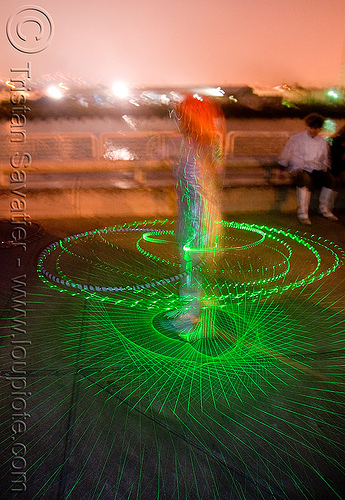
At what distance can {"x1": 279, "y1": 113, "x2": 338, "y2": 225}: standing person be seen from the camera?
750cm

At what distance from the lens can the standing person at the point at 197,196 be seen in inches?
122

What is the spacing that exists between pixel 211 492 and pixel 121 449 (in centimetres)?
65

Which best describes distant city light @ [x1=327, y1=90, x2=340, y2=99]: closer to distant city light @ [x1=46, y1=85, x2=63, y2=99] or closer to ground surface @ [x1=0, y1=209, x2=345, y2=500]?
distant city light @ [x1=46, y1=85, x2=63, y2=99]

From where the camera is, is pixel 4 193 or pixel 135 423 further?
pixel 4 193

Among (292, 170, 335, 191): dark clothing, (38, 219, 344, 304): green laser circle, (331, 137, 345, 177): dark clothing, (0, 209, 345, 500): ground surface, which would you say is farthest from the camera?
(331, 137, 345, 177): dark clothing

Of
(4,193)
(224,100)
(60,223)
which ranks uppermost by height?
(224,100)

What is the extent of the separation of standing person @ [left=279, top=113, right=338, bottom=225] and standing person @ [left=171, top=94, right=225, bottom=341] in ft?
14.8

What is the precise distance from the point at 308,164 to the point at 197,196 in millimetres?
5085

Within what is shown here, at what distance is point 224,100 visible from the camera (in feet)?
99.9

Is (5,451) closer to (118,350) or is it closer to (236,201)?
(118,350)

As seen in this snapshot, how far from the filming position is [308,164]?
7652mm

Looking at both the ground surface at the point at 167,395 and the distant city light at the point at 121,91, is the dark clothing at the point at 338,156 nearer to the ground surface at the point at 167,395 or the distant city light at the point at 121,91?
the ground surface at the point at 167,395

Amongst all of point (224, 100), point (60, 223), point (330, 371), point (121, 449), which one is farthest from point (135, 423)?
point (224, 100)

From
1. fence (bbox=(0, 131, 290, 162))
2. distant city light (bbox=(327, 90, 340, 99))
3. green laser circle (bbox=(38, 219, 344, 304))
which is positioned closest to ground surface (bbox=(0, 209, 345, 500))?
green laser circle (bbox=(38, 219, 344, 304))
